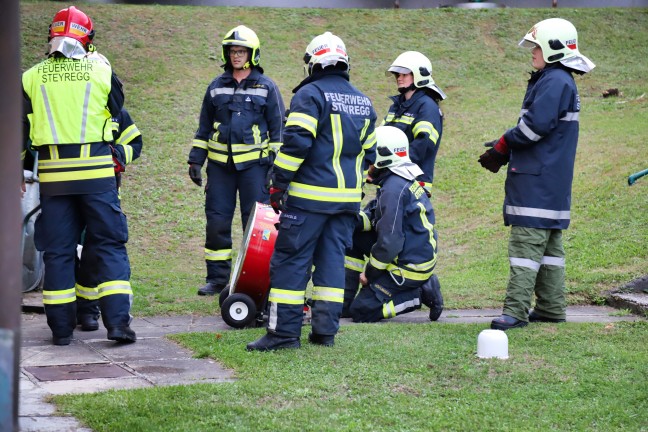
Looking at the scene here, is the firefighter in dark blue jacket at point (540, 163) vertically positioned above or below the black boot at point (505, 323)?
above

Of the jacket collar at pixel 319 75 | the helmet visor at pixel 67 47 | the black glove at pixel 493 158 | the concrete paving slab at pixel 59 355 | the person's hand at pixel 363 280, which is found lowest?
the concrete paving slab at pixel 59 355

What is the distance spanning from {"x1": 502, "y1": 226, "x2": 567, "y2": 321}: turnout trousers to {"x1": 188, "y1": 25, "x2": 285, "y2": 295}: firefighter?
102 inches

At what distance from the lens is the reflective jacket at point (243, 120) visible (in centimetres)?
878

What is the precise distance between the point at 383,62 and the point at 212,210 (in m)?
10.1

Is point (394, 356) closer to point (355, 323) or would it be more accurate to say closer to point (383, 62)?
point (355, 323)

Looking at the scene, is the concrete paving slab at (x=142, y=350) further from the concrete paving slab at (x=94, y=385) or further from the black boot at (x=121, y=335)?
the concrete paving slab at (x=94, y=385)

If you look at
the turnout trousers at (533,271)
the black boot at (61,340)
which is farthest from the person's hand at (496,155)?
the black boot at (61,340)

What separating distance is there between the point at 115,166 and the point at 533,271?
3.19 meters

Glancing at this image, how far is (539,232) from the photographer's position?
725cm

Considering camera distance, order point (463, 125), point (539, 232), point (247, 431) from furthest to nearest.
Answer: point (463, 125) < point (539, 232) < point (247, 431)

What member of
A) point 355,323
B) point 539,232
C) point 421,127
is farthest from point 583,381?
point 421,127

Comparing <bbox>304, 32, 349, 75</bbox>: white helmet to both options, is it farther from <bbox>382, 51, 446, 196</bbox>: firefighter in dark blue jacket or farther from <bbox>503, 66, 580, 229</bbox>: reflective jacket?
<bbox>382, 51, 446, 196</bbox>: firefighter in dark blue jacket

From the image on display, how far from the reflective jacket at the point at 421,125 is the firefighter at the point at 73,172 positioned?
9.41 feet

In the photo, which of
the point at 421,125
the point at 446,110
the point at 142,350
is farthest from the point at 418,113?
the point at 446,110
